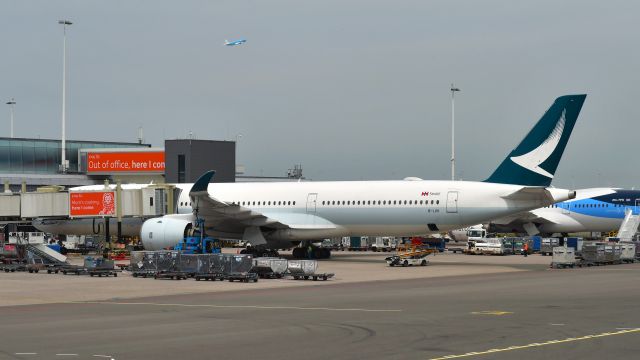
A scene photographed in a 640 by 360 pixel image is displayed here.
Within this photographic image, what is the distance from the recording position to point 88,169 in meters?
93.2

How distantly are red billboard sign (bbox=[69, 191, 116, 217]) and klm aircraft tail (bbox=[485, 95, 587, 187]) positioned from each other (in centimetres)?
2227

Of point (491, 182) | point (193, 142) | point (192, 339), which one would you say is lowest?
point (192, 339)

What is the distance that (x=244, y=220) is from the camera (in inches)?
1961

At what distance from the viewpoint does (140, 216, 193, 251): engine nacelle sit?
47438mm

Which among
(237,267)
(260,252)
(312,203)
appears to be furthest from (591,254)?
(237,267)

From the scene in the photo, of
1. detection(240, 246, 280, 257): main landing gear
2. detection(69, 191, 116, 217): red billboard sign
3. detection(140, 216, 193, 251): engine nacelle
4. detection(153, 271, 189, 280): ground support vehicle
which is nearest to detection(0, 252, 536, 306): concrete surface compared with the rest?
detection(153, 271, 189, 280): ground support vehicle

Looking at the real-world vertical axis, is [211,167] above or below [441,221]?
above

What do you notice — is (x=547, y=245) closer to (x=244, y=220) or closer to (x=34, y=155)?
(x=244, y=220)

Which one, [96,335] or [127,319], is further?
[127,319]

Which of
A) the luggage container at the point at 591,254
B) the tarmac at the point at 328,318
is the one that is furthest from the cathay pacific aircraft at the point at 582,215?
the tarmac at the point at 328,318

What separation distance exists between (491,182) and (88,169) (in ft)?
182

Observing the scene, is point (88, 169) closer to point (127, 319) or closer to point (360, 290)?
point (360, 290)

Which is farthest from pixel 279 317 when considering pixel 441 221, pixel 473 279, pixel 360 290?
pixel 441 221

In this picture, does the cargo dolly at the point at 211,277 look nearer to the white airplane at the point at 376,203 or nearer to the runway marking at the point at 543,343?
the white airplane at the point at 376,203
